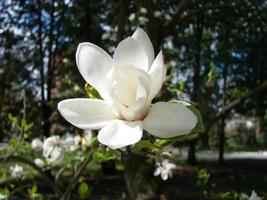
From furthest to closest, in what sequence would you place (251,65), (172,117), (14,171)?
(251,65)
(14,171)
(172,117)

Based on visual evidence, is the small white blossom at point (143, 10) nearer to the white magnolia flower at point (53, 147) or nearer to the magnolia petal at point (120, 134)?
the white magnolia flower at point (53, 147)

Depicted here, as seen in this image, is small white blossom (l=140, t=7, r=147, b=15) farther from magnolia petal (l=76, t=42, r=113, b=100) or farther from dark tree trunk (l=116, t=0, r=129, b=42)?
magnolia petal (l=76, t=42, r=113, b=100)

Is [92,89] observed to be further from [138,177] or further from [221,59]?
[221,59]

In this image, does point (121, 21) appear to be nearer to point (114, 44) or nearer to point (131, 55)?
point (114, 44)

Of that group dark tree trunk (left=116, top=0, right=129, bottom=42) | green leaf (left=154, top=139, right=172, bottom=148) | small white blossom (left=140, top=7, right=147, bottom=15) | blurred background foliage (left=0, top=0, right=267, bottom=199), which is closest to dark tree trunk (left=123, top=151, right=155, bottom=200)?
blurred background foliage (left=0, top=0, right=267, bottom=199)

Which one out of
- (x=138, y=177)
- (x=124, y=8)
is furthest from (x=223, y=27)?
(x=138, y=177)

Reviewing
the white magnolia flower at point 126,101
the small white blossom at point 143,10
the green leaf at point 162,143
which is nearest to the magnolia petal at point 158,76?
the white magnolia flower at point 126,101

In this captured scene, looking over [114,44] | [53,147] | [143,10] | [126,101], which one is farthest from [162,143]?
[114,44]
